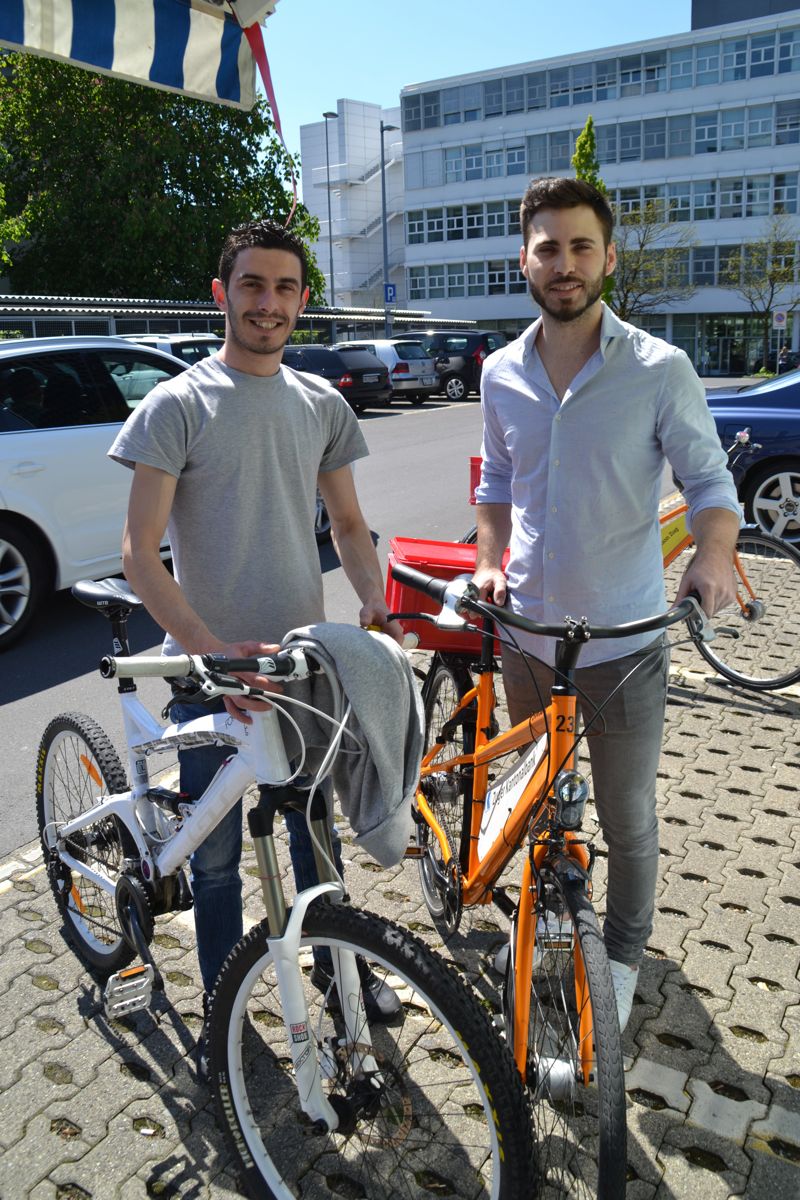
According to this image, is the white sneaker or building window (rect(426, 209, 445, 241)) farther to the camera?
building window (rect(426, 209, 445, 241))

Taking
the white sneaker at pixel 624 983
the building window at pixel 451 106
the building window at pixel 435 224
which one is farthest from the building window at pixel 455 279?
the white sneaker at pixel 624 983

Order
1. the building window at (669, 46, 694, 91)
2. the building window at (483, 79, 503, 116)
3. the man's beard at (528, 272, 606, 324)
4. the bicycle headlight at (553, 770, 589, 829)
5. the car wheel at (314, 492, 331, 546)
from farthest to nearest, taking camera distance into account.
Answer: the building window at (483, 79, 503, 116) → the building window at (669, 46, 694, 91) → the car wheel at (314, 492, 331, 546) → the man's beard at (528, 272, 606, 324) → the bicycle headlight at (553, 770, 589, 829)

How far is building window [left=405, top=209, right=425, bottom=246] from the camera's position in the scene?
62750mm

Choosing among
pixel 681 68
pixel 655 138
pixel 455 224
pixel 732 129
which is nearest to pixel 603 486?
pixel 732 129

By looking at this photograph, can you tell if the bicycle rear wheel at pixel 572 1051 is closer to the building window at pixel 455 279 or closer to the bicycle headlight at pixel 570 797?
the bicycle headlight at pixel 570 797

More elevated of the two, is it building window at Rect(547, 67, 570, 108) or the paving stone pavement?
building window at Rect(547, 67, 570, 108)

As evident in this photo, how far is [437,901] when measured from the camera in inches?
134

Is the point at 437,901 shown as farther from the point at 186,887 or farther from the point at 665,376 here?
the point at 665,376

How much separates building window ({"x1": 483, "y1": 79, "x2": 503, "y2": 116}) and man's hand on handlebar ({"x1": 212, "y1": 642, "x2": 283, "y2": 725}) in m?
63.5

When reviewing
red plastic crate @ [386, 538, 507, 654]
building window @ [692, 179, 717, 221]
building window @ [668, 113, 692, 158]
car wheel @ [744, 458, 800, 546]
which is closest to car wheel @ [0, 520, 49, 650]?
red plastic crate @ [386, 538, 507, 654]

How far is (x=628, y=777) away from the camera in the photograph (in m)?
2.66

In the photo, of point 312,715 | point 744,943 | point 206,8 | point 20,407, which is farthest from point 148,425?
point 20,407

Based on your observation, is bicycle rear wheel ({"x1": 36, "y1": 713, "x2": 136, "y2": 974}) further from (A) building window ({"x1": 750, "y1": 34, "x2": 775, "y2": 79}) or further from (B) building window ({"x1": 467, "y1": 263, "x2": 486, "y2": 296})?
(B) building window ({"x1": 467, "y1": 263, "x2": 486, "y2": 296})

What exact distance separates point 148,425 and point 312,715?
0.80 m
